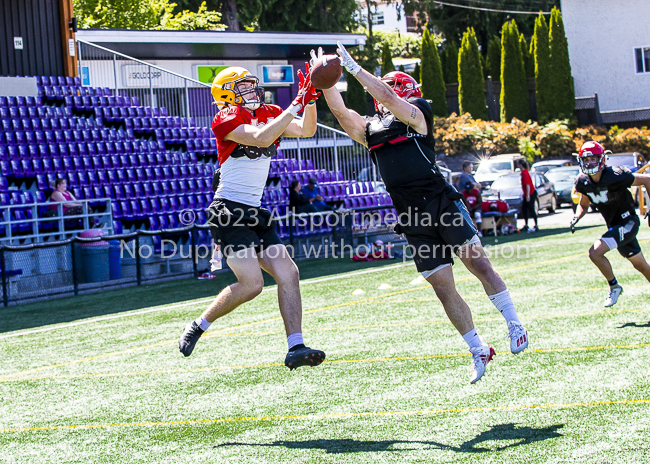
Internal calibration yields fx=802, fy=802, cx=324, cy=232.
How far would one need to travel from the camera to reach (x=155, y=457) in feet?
15.3

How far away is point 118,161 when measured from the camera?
1880 cm

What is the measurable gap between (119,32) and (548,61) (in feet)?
83.9

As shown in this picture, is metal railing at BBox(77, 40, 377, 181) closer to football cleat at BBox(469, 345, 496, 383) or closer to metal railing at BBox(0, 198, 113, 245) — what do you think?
metal railing at BBox(0, 198, 113, 245)

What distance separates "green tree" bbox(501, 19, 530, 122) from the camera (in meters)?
44.3

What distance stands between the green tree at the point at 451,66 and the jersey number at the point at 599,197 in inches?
1599

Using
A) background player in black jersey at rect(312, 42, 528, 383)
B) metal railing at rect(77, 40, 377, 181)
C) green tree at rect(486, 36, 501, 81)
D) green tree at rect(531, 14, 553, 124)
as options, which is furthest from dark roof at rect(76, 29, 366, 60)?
background player in black jersey at rect(312, 42, 528, 383)

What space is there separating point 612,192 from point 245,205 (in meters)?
4.83

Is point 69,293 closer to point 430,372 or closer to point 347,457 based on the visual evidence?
point 430,372

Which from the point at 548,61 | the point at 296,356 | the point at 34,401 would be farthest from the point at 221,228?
the point at 548,61

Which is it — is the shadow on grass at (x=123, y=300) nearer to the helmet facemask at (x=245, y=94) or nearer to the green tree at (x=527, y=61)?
the helmet facemask at (x=245, y=94)

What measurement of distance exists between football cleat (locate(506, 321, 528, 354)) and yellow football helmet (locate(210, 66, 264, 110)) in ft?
7.79

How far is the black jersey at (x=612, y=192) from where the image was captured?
28.5ft

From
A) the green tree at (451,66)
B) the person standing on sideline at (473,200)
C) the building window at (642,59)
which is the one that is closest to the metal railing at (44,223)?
the person standing on sideline at (473,200)

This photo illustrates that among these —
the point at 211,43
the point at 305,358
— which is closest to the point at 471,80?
the point at 211,43
